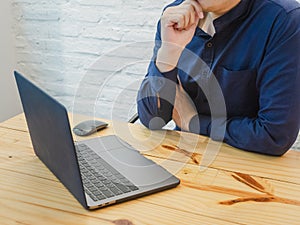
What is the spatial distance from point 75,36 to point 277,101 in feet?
4.37

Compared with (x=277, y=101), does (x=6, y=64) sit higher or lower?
lower

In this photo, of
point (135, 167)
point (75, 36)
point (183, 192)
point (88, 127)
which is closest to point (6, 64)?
point (75, 36)

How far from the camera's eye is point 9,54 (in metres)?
2.32

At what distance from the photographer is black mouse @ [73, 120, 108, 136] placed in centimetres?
114

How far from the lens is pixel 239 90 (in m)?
1.20

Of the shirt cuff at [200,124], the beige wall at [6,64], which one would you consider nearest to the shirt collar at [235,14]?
the shirt cuff at [200,124]

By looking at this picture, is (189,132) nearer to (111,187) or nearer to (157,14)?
(111,187)

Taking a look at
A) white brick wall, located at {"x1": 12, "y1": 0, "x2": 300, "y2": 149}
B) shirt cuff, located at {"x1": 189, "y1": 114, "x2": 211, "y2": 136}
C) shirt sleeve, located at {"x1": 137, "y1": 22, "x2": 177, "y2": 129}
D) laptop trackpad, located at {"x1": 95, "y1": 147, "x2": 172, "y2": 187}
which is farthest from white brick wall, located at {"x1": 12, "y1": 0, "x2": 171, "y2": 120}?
laptop trackpad, located at {"x1": 95, "y1": 147, "x2": 172, "y2": 187}

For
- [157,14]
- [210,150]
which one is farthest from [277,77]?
[157,14]

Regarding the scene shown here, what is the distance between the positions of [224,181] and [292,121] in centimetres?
27

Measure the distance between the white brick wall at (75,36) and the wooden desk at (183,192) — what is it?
70cm

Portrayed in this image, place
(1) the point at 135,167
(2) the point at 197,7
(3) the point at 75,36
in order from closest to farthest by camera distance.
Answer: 1. (1) the point at 135,167
2. (2) the point at 197,7
3. (3) the point at 75,36

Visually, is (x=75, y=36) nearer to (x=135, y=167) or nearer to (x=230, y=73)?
(x=230, y=73)

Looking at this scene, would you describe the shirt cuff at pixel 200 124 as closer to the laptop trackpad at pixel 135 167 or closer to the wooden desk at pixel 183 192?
the wooden desk at pixel 183 192
